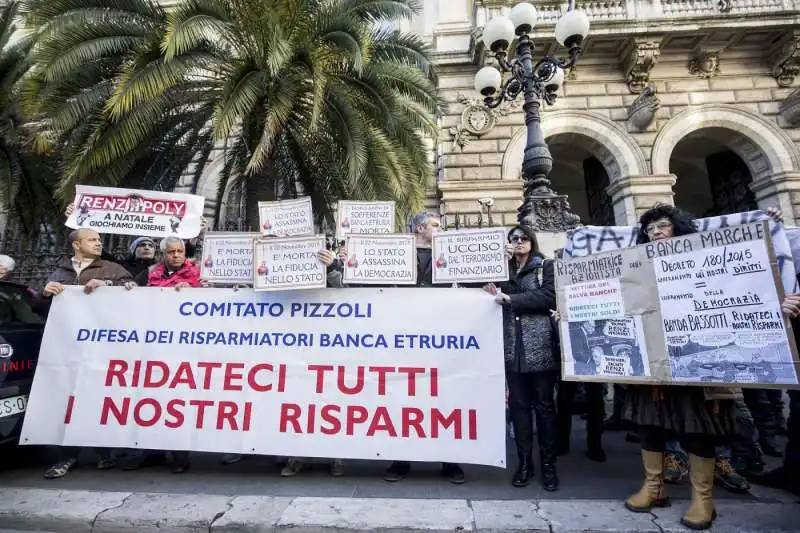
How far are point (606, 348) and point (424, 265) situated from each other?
1634 millimetres

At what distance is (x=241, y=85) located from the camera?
6320mm

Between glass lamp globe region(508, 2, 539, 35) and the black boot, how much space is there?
615cm

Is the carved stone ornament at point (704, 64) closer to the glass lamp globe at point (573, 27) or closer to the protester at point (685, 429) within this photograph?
the glass lamp globe at point (573, 27)

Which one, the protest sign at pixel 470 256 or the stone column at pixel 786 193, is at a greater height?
the stone column at pixel 786 193

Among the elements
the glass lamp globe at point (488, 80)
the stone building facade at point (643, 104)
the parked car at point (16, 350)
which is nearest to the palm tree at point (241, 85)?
the glass lamp globe at point (488, 80)

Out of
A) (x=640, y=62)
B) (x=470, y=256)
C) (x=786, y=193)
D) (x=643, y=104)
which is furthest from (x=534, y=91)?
(x=786, y=193)

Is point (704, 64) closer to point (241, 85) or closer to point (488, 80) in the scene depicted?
point (488, 80)

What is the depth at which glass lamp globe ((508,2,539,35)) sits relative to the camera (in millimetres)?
6430

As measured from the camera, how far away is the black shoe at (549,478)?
3.11 m

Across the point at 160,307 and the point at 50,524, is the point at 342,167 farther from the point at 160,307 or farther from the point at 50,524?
the point at 50,524

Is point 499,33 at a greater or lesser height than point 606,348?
greater

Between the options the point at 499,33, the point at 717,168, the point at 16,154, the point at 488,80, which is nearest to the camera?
the point at 499,33

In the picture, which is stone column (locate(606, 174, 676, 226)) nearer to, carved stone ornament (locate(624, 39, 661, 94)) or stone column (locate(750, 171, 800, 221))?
stone column (locate(750, 171, 800, 221))

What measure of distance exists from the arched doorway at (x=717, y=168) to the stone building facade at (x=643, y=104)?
0.07 metres
